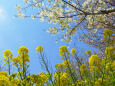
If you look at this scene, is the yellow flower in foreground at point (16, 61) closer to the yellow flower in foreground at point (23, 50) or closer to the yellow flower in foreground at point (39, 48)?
the yellow flower in foreground at point (23, 50)

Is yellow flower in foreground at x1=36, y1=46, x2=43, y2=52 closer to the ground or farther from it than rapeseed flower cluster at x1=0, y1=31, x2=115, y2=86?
farther from it

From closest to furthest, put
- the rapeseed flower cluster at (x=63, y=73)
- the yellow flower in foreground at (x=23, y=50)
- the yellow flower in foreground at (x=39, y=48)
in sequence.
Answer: the rapeseed flower cluster at (x=63, y=73), the yellow flower in foreground at (x=23, y=50), the yellow flower in foreground at (x=39, y=48)

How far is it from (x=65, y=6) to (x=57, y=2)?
1.41ft

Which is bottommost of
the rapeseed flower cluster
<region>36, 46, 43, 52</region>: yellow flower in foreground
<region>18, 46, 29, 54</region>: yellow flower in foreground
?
the rapeseed flower cluster

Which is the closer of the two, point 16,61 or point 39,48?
point 16,61

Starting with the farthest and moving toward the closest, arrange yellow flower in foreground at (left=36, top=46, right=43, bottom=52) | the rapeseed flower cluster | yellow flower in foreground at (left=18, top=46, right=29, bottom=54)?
yellow flower in foreground at (left=36, top=46, right=43, bottom=52) → yellow flower in foreground at (left=18, top=46, right=29, bottom=54) → the rapeseed flower cluster

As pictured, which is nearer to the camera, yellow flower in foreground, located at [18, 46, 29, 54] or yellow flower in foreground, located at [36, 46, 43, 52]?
yellow flower in foreground, located at [18, 46, 29, 54]

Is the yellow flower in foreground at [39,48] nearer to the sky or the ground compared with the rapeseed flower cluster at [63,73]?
nearer to the sky

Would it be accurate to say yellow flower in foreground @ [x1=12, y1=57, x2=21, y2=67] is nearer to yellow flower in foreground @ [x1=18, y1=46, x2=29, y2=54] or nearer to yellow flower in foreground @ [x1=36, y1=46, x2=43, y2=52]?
yellow flower in foreground @ [x1=18, y1=46, x2=29, y2=54]

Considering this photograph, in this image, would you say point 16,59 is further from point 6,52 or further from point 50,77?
point 50,77

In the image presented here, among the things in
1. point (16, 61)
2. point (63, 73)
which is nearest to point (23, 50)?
point (16, 61)

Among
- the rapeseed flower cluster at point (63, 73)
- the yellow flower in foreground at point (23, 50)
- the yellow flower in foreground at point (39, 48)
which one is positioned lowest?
the rapeseed flower cluster at point (63, 73)

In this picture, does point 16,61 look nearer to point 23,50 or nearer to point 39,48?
point 23,50

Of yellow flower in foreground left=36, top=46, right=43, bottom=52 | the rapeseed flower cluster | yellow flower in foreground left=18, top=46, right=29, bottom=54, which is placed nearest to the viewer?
the rapeseed flower cluster
